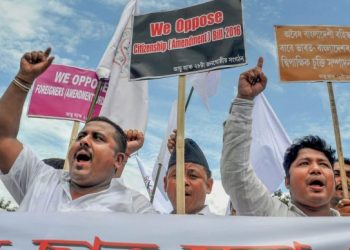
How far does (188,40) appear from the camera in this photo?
3.17 m

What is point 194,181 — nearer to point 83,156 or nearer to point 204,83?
point 83,156

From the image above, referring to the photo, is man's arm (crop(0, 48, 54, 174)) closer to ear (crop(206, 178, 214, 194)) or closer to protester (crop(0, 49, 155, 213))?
protester (crop(0, 49, 155, 213))

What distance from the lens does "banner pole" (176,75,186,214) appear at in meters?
2.86

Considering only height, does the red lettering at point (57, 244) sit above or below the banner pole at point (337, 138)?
below

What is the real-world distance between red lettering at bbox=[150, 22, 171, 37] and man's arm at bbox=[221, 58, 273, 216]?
29.7 inches

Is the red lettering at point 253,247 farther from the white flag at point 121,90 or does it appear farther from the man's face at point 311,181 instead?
the white flag at point 121,90

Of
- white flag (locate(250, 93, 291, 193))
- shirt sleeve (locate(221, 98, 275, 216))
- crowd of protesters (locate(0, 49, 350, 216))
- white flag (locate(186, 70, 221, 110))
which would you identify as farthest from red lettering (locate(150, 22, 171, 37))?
white flag (locate(250, 93, 291, 193))

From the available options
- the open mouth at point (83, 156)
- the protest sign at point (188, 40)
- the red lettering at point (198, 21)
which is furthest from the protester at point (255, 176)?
the open mouth at point (83, 156)

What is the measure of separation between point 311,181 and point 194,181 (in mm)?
1038

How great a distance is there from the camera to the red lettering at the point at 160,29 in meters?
3.25

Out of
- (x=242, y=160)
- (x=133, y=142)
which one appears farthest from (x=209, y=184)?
(x=242, y=160)

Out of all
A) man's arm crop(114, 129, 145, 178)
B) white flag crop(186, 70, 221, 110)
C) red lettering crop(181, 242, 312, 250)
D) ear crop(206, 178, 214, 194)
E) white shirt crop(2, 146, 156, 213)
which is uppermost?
white flag crop(186, 70, 221, 110)

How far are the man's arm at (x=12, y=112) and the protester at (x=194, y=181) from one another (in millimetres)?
1274

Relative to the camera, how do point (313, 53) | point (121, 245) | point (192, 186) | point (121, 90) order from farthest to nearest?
point (121, 90) → point (313, 53) → point (192, 186) → point (121, 245)
